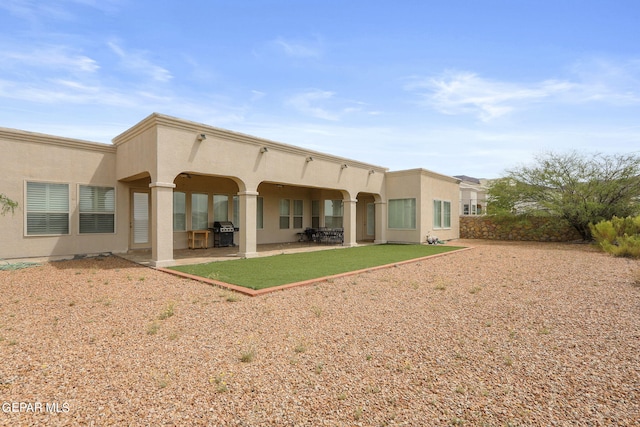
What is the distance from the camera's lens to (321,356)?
3564 mm

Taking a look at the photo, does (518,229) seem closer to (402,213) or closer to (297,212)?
(402,213)

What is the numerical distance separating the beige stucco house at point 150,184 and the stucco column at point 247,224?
0.11 feet

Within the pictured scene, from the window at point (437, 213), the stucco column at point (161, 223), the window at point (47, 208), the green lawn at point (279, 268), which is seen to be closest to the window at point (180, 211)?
the window at point (47, 208)

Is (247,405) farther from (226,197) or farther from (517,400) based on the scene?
(226,197)

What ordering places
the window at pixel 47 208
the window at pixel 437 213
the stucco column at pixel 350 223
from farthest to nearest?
the window at pixel 437 213 → the stucco column at pixel 350 223 → the window at pixel 47 208

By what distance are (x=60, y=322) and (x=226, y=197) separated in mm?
10179

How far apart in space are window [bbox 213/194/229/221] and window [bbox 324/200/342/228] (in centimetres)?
575

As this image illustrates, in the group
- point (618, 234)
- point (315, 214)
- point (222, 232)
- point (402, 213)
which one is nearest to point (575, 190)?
point (618, 234)

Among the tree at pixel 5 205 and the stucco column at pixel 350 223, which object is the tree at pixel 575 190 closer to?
the stucco column at pixel 350 223

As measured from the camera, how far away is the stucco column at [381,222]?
56.1 feet

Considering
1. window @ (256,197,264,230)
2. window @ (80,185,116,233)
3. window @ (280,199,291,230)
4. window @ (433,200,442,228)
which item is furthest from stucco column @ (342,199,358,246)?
window @ (80,185,116,233)

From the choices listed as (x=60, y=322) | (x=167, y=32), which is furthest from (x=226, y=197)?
(x=60, y=322)

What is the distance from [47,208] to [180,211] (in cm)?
419

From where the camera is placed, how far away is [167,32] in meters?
9.05
